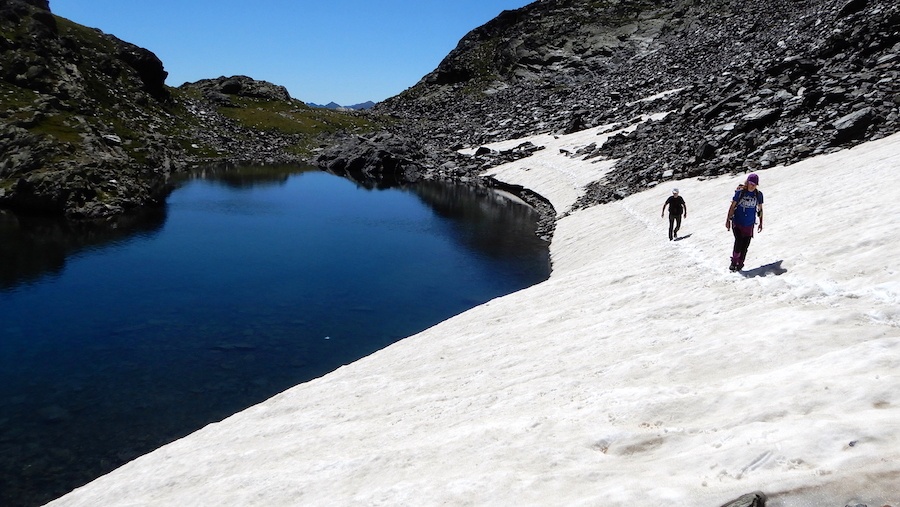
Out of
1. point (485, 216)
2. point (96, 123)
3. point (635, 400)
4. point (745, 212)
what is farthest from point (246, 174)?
point (635, 400)

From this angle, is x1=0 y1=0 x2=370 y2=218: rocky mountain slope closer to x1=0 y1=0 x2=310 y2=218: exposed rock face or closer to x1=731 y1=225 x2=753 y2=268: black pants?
x1=0 y1=0 x2=310 y2=218: exposed rock face

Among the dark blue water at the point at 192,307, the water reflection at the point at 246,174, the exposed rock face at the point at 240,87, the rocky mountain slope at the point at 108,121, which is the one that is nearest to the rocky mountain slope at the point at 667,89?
the water reflection at the point at 246,174

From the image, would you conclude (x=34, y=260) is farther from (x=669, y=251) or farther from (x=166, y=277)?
Result: (x=669, y=251)

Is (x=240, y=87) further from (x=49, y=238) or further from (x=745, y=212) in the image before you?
(x=745, y=212)

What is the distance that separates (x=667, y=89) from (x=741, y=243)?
319ft

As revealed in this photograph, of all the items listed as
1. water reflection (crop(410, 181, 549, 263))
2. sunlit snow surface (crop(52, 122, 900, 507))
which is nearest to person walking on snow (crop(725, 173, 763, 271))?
sunlit snow surface (crop(52, 122, 900, 507))

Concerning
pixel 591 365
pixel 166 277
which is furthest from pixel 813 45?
pixel 166 277

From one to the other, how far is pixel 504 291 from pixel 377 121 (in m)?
145

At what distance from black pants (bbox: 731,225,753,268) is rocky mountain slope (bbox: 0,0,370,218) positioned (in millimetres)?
71919

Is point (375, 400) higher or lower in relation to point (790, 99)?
lower

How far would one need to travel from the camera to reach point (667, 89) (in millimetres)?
105812

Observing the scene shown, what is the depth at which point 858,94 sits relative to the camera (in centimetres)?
4153

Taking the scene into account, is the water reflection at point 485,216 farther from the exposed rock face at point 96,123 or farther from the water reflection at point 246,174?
the exposed rock face at point 96,123

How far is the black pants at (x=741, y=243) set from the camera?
18812 mm
